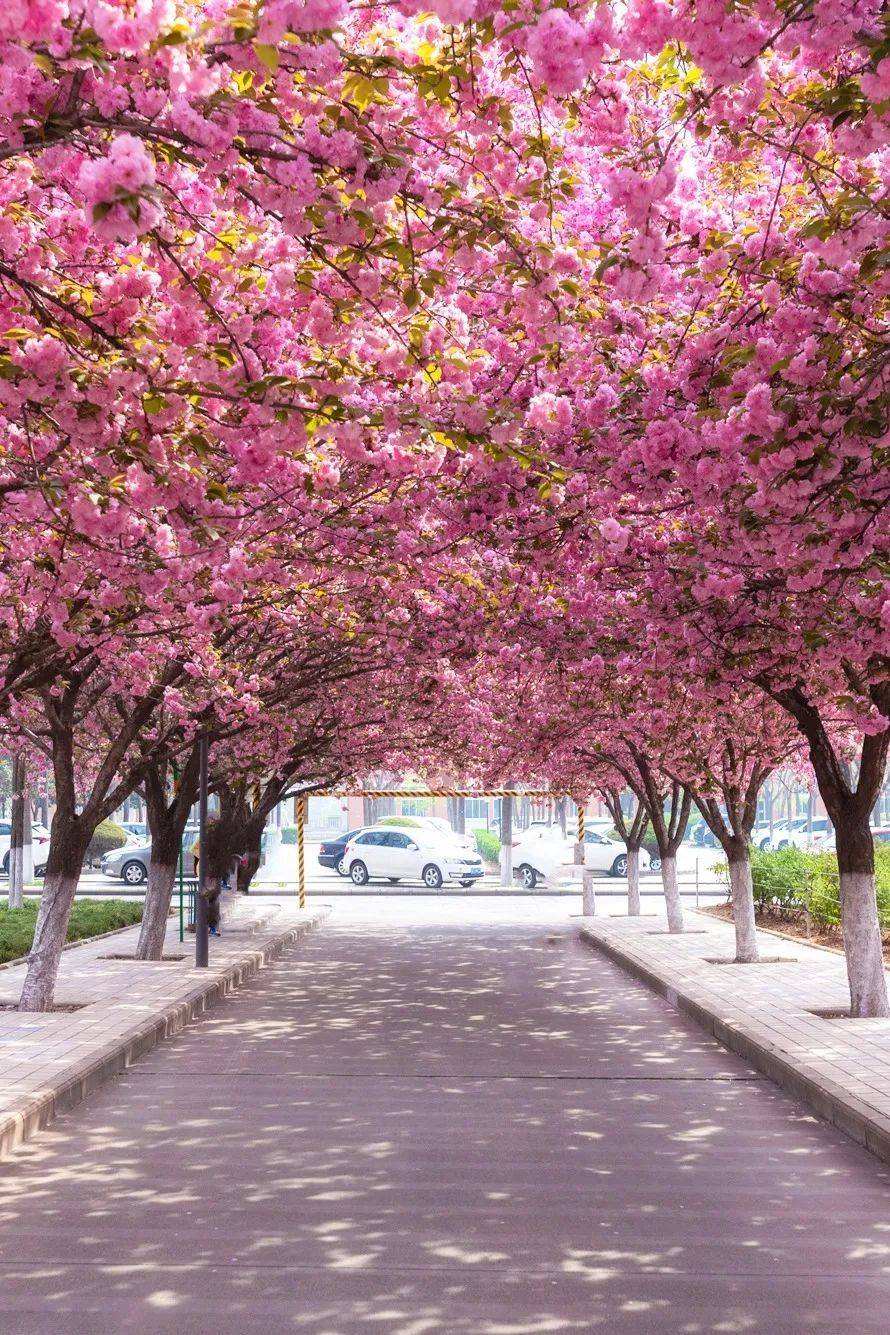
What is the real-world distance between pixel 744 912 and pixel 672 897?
5.10m

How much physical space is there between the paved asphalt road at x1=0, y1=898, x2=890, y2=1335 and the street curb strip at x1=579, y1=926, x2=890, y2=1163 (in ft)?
0.40

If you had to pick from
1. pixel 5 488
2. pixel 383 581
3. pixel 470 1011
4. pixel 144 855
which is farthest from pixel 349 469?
pixel 144 855

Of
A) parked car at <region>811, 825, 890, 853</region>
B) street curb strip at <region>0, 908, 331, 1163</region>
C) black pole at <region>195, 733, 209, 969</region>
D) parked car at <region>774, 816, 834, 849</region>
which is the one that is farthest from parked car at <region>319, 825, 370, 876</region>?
black pole at <region>195, 733, 209, 969</region>

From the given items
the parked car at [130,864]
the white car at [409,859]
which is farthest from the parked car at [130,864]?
the white car at [409,859]

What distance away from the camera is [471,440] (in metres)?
6.23

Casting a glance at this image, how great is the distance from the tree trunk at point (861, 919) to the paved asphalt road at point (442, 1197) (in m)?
1.47

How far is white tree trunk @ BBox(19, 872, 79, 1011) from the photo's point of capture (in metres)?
13.1

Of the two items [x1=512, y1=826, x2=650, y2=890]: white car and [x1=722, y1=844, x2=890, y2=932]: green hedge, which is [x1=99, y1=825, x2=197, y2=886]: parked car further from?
[x1=722, y1=844, x2=890, y2=932]: green hedge

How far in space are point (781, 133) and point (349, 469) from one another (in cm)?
418

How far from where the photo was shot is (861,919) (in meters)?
12.2

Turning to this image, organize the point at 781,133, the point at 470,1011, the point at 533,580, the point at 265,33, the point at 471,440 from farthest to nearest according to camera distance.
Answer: the point at 470,1011 < the point at 533,580 < the point at 781,133 < the point at 471,440 < the point at 265,33

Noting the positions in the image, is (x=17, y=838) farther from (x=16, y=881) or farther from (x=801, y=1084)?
(x=801, y=1084)

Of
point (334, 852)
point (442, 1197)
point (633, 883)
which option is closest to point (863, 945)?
point (442, 1197)

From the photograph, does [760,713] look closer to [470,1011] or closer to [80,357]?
[470,1011]
